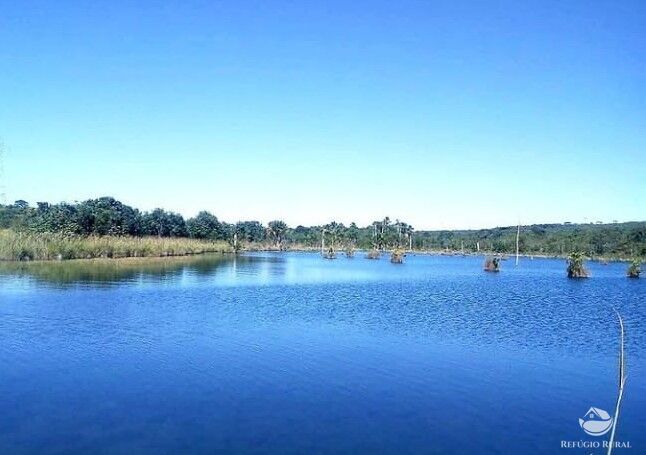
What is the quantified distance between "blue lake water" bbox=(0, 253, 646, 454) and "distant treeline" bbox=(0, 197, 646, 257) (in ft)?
120

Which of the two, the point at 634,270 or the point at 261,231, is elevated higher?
the point at 261,231

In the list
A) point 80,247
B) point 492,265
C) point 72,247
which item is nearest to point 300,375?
point 72,247

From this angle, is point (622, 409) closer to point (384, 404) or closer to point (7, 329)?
point (384, 404)

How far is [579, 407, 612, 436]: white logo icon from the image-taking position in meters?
9.74

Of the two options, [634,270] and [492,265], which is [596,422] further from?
[492,265]

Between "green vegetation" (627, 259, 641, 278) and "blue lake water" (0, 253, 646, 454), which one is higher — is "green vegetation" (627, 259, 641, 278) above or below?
above

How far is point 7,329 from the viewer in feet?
53.1

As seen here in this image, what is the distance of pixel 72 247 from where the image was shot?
1829 inches

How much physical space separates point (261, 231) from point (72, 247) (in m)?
81.9

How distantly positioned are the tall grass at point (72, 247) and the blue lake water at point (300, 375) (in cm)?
1854

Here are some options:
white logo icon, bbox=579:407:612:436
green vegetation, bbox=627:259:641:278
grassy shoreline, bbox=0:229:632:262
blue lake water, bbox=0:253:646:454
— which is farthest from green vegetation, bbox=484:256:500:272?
white logo icon, bbox=579:407:612:436

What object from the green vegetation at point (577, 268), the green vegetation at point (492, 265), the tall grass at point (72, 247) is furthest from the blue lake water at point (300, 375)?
the green vegetation at point (492, 265)

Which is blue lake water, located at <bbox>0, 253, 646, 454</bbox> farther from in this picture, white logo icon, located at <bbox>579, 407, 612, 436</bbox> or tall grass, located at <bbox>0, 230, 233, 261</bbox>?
tall grass, located at <bbox>0, 230, 233, 261</bbox>

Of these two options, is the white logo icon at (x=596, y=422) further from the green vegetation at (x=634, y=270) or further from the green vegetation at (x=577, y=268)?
the green vegetation at (x=634, y=270)
